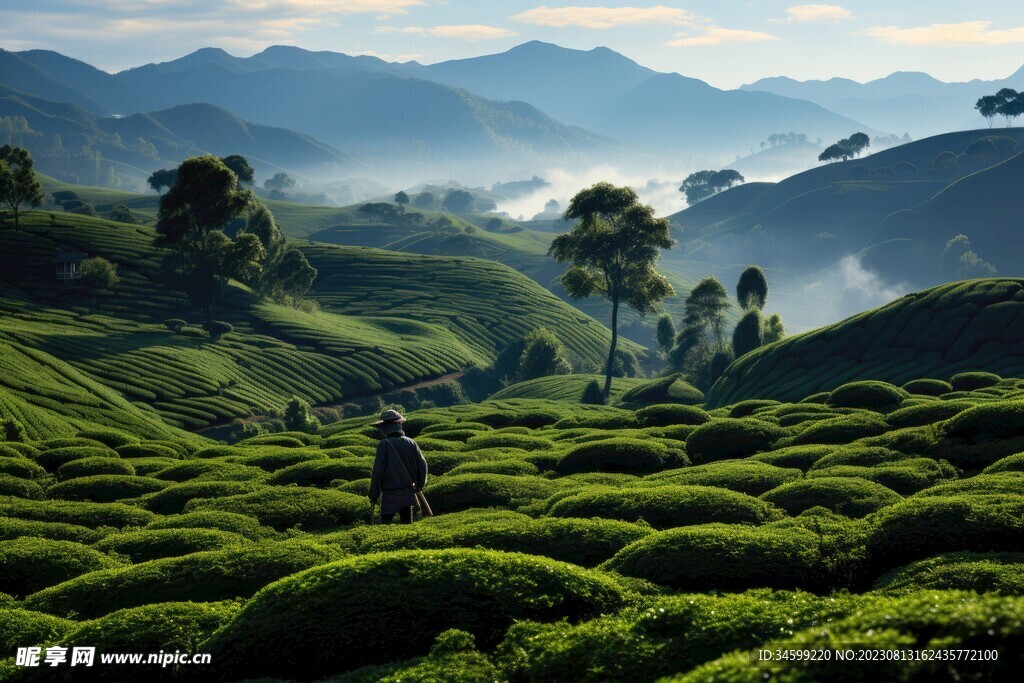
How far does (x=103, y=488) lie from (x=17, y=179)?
123241mm

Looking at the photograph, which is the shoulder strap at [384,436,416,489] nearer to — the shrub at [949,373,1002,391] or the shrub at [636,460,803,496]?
the shrub at [636,460,803,496]

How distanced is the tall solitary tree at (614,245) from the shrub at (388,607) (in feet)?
291

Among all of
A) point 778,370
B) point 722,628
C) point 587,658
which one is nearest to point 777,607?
point 722,628

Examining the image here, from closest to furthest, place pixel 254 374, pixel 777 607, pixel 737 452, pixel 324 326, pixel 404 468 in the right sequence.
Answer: pixel 777 607, pixel 404 468, pixel 737 452, pixel 254 374, pixel 324 326

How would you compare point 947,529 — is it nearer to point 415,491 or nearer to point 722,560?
point 722,560

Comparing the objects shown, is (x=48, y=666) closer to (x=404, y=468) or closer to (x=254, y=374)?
(x=404, y=468)

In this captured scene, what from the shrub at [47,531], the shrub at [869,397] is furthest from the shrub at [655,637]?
the shrub at [869,397]

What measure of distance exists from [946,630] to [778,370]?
71534 millimetres

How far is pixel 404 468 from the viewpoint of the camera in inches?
950

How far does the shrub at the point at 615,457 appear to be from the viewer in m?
35.0

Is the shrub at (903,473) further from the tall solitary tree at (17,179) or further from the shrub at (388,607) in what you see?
the tall solitary tree at (17,179)

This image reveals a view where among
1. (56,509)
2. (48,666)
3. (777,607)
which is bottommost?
(56,509)

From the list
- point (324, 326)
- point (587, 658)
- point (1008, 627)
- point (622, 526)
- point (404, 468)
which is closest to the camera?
point (1008, 627)

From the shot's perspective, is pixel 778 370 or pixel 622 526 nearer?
pixel 622 526
